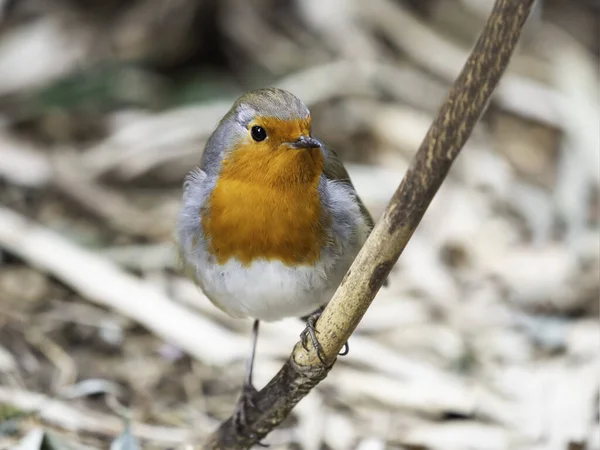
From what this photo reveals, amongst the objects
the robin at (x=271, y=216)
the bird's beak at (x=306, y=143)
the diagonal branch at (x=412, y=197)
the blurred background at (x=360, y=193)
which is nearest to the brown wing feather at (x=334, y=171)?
the robin at (x=271, y=216)

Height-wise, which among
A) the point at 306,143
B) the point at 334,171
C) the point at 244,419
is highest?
the point at 334,171

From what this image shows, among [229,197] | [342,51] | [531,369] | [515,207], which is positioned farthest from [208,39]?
[229,197]

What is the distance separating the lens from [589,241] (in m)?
4.78

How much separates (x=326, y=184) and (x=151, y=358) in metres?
1.66

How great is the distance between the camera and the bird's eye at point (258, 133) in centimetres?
277

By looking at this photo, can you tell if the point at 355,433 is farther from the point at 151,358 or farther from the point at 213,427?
the point at 151,358

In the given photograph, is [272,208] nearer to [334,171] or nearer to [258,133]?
[258,133]

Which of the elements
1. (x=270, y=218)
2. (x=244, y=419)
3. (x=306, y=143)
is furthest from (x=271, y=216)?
(x=244, y=419)

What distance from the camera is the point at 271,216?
2758 millimetres

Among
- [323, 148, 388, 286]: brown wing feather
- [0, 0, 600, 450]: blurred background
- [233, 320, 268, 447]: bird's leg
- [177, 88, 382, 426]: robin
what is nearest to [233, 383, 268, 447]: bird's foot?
[233, 320, 268, 447]: bird's leg

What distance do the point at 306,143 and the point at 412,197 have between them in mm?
654

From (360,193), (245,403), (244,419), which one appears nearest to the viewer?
(244,419)

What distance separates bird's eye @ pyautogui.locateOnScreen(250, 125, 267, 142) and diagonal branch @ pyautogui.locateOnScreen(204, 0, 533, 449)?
0.60 meters

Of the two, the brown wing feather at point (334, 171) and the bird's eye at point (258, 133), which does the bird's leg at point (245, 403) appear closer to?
the brown wing feather at point (334, 171)
